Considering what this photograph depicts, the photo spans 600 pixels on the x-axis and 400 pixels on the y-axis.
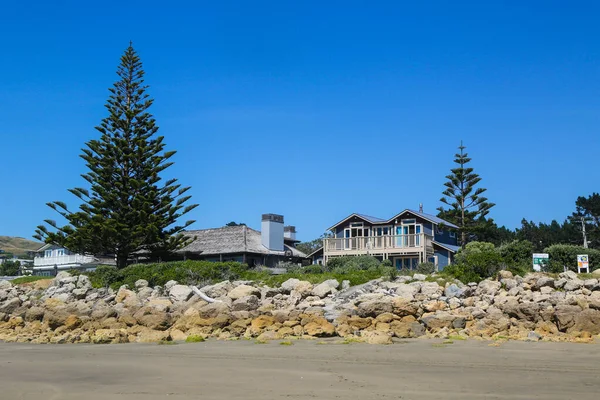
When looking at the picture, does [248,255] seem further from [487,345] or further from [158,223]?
[487,345]

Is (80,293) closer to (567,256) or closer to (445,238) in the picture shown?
(567,256)

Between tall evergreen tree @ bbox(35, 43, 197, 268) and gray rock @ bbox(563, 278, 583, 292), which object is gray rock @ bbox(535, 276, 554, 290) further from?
tall evergreen tree @ bbox(35, 43, 197, 268)

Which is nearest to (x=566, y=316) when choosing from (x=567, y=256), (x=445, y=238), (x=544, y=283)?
(x=544, y=283)

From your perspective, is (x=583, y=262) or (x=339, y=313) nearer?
(x=339, y=313)

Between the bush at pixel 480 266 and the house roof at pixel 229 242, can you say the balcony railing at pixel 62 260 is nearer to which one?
the house roof at pixel 229 242

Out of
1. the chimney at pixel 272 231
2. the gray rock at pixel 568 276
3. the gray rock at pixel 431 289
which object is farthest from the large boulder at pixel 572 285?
the chimney at pixel 272 231

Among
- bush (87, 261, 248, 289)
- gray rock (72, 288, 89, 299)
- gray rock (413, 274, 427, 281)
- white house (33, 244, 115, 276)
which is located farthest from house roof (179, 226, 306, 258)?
gray rock (413, 274, 427, 281)

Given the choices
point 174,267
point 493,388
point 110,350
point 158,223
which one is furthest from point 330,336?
point 158,223

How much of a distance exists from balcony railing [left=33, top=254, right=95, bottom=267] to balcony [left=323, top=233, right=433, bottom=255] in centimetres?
2057

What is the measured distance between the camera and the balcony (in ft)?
107

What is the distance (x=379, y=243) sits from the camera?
33.5 meters

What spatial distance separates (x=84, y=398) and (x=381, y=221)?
27.6 metres

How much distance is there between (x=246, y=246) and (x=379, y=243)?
22.8ft

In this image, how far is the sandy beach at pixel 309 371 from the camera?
28.2 feet
